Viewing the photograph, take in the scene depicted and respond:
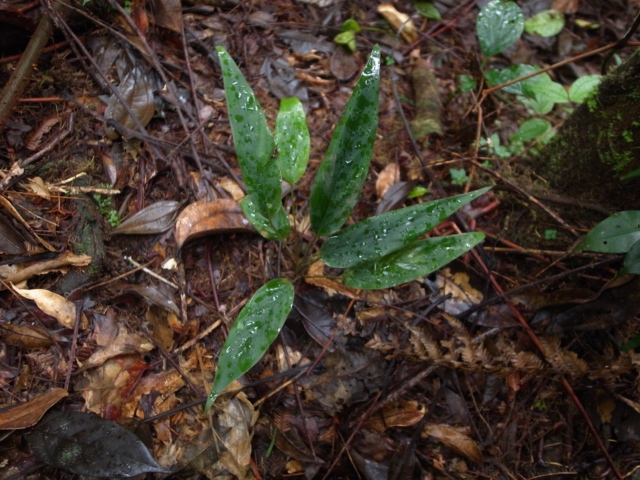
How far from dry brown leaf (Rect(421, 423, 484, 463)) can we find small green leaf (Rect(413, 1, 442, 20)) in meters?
1.94

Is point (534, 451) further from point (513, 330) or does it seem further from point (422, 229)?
point (422, 229)

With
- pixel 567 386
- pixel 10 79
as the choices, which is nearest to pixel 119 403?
pixel 10 79

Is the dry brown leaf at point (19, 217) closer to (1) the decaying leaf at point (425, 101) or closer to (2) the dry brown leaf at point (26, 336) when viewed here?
(2) the dry brown leaf at point (26, 336)

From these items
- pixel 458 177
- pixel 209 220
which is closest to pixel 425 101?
pixel 458 177

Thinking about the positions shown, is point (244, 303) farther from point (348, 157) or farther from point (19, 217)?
point (19, 217)

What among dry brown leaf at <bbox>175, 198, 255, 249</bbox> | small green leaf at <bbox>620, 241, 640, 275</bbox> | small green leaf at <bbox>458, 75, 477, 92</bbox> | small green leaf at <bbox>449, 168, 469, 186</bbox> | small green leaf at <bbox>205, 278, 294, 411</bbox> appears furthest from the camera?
small green leaf at <bbox>458, 75, 477, 92</bbox>

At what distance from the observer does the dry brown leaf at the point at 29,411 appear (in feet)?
3.68

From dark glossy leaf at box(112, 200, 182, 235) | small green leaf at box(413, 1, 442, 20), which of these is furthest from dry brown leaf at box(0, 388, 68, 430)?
small green leaf at box(413, 1, 442, 20)

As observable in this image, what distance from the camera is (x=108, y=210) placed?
57.1 inches

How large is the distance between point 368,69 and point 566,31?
1.95 metres

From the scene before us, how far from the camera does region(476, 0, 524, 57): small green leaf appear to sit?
1771 millimetres

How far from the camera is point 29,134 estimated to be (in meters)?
1.49

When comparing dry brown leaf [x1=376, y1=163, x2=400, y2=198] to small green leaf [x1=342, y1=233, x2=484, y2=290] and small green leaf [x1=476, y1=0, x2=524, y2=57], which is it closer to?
small green leaf [x1=342, y1=233, x2=484, y2=290]

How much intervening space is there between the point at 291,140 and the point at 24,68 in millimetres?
994
